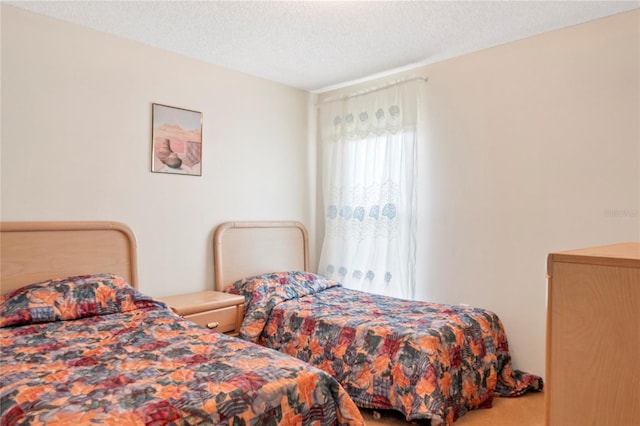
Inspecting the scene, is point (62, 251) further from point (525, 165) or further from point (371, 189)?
point (525, 165)

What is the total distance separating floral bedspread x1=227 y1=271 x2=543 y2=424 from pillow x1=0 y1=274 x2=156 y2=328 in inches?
33.9

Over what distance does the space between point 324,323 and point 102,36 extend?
2401 millimetres

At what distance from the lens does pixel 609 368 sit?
854mm

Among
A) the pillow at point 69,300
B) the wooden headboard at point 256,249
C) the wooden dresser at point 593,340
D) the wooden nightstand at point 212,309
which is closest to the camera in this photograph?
the wooden dresser at point 593,340

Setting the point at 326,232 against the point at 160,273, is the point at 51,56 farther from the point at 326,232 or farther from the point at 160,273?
the point at 326,232

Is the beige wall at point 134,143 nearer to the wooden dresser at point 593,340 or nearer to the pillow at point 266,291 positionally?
the pillow at point 266,291

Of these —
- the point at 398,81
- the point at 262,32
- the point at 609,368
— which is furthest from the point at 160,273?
the point at 609,368

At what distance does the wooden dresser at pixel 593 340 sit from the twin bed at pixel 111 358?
1038 mm

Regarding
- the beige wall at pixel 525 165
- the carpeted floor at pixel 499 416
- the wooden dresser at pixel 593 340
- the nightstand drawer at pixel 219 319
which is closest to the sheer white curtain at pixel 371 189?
the beige wall at pixel 525 165

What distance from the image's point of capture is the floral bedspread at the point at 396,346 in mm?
2396

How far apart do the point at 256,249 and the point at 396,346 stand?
1688mm

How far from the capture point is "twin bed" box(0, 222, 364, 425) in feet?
4.74

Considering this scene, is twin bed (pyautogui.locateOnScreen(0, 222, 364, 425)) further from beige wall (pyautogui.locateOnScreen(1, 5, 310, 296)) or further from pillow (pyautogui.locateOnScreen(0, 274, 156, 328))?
beige wall (pyautogui.locateOnScreen(1, 5, 310, 296))

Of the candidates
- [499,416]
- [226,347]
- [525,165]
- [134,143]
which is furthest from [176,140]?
[499,416]
